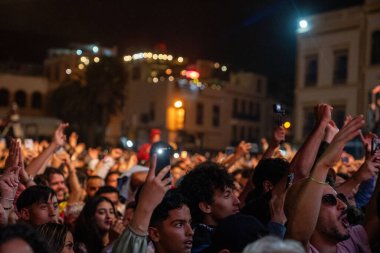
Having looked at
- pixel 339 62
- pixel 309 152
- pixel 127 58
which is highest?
pixel 127 58

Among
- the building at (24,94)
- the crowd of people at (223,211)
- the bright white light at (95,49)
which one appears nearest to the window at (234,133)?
the bright white light at (95,49)

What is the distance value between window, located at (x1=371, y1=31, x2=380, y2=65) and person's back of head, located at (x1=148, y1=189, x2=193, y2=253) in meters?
28.1

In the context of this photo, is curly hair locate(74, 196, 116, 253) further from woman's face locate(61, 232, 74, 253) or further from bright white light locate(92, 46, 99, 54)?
bright white light locate(92, 46, 99, 54)

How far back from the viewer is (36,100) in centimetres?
5609

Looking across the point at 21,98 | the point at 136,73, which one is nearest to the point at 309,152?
the point at 136,73

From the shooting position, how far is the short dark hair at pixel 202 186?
14.8 ft

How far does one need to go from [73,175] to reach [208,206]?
398 cm

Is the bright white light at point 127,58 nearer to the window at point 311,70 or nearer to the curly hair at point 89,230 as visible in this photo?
the window at point 311,70

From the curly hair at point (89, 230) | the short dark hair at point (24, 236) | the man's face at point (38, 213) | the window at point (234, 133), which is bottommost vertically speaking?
the curly hair at point (89, 230)

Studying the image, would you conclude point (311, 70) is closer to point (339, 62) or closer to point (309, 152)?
point (339, 62)

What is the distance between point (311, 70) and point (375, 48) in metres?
4.57

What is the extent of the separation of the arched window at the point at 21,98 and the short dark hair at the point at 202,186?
2065 inches

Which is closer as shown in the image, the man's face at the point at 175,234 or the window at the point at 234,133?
the man's face at the point at 175,234

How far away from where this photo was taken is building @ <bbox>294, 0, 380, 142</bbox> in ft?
99.7
